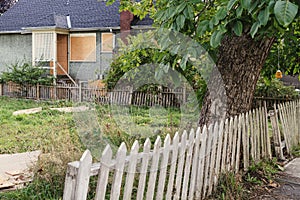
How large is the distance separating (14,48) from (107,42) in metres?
7.15


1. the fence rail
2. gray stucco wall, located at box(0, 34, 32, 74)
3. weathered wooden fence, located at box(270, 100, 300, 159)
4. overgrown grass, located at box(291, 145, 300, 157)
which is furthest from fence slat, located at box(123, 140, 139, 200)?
gray stucco wall, located at box(0, 34, 32, 74)

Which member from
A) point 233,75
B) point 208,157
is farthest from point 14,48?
point 208,157

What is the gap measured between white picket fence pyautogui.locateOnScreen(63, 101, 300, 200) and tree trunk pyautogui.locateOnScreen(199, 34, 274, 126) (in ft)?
0.99

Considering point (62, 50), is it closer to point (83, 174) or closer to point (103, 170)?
point (103, 170)

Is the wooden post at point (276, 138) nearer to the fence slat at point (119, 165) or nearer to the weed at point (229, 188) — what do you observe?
the weed at point (229, 188)

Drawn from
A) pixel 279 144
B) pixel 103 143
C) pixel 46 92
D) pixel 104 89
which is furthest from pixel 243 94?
pixel 46 92

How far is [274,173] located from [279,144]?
0.89m

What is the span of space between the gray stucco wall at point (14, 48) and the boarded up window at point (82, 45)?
119 inches

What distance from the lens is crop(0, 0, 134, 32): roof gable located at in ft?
64.4

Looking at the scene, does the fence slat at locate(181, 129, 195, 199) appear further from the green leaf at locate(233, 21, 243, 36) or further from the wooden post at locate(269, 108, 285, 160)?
the wooden post at locate(269, 108, 285, 160)

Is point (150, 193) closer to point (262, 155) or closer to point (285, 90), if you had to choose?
point (262, 155)

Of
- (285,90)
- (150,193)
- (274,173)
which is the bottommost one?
(274,173)

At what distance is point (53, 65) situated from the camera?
19312 mm

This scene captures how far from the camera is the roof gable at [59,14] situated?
64.4ft
